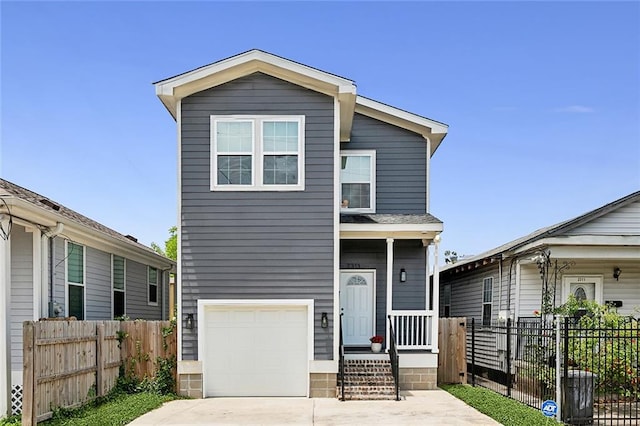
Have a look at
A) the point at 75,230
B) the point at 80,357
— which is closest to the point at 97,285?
the point at 75,230

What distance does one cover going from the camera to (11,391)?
10.6 m

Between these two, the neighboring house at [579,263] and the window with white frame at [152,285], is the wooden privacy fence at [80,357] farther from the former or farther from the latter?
the neighboring house at [579,263]

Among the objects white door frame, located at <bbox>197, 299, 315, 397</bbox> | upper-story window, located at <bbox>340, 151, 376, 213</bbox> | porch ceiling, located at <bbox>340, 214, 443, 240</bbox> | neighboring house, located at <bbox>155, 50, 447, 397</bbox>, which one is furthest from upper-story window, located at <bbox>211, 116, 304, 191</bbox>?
upper-story window, located at <bbox>340, 151, 376, 213</bbox>

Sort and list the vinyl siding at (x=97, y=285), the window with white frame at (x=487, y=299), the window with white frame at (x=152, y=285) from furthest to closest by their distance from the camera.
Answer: the window with white frame at (x=152, y=285) → the window with white frame at (x=487, y=299) → the vinyl siding at (x=97, y=285)

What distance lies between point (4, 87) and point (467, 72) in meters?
14.5

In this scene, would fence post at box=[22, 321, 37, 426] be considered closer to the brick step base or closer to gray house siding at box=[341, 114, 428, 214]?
the brick step base

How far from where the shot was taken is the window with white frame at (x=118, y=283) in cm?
1593

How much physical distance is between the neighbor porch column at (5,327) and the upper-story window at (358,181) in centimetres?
795

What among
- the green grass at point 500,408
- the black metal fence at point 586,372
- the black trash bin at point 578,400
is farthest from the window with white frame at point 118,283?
the black trash bin at point 578,400

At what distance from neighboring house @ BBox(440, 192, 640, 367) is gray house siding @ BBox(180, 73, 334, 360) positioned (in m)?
5.18

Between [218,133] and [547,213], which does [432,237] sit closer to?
[218,133]

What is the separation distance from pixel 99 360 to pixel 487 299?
1113cm

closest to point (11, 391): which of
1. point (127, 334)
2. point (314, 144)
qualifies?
point (127, 334)

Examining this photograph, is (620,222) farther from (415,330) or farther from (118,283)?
(118,283)
